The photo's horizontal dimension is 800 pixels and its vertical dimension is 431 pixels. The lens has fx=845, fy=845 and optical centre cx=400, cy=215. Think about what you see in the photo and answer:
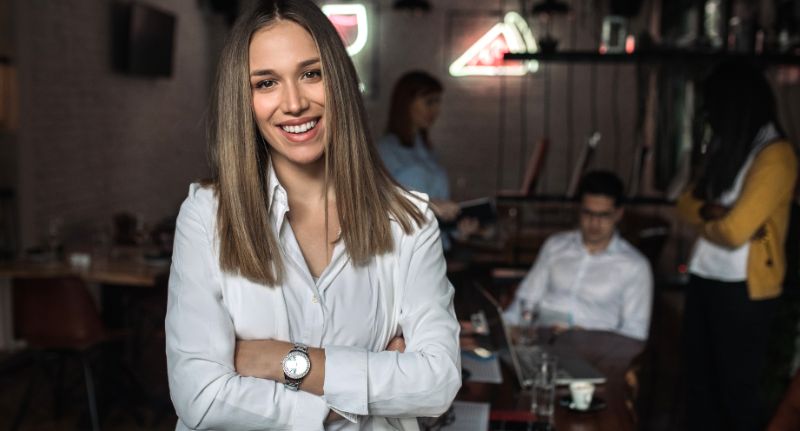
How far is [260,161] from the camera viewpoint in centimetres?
146

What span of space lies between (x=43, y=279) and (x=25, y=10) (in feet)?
6.91

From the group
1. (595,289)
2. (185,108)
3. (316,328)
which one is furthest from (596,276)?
(185,108)

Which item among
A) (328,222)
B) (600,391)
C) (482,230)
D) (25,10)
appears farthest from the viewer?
(482,230)

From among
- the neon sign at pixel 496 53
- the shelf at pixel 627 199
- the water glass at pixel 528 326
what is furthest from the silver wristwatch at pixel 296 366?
the neon sign at pixel 496 53

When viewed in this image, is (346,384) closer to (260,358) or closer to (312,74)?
(260,358)

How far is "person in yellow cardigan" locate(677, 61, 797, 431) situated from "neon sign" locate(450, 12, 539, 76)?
5.27 meters

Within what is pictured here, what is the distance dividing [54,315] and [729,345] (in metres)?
2.98

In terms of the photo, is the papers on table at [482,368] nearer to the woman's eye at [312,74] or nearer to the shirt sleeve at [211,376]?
the shirt sleeve at [211,376]

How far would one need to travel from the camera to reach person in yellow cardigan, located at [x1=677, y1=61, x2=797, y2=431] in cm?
317

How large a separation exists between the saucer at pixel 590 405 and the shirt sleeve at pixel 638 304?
1073 mm

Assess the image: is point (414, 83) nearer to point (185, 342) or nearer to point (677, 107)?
point (677, 107)

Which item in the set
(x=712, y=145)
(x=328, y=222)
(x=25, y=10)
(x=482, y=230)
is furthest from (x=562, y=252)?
(x=25, y=10)

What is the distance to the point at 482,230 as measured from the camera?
5.66m

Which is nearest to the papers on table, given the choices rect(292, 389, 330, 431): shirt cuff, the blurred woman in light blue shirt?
rect(292, 389, 330, 431): shirt cuff
